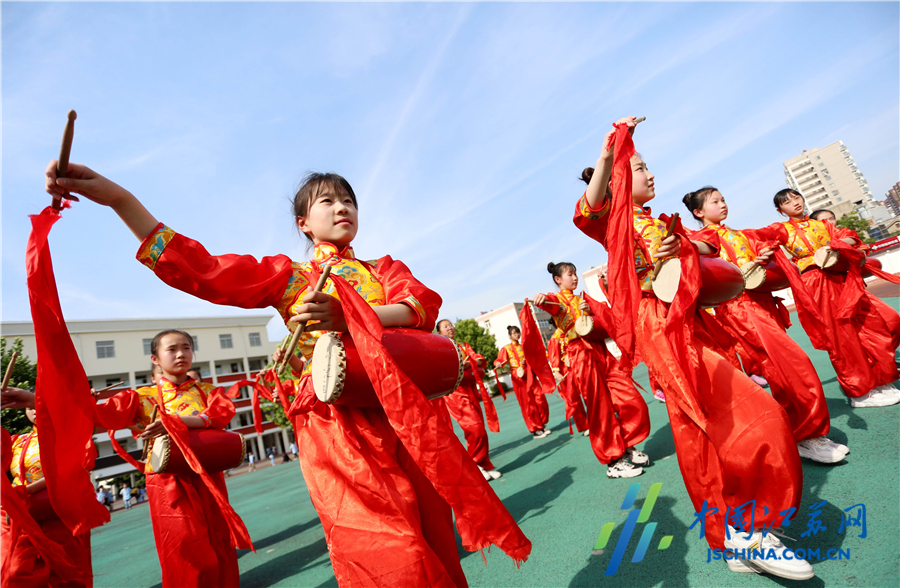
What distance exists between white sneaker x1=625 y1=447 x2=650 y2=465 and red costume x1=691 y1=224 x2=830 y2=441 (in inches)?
47.2

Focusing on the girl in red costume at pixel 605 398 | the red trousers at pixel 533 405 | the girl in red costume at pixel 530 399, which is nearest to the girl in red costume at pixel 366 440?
the girl in red costume at pixel 605 398

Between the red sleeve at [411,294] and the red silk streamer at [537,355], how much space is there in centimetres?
299

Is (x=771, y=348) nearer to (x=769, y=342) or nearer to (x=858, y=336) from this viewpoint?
(x=769, y=342)

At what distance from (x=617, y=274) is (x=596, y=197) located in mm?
413

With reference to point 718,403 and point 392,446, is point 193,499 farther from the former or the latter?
point 718,403

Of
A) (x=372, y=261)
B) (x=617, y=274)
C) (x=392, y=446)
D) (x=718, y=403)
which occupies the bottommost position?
(x=718, y=403)

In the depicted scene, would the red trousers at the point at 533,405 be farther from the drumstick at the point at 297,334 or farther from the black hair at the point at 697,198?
the drumstick at the point at 297,334

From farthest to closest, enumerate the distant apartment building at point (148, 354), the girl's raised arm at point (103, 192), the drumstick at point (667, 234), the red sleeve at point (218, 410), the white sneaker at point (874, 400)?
1. the distant apartment building at point (148, 354)
2. the white sneaker at point (874, 400)
3. the red sleeve at point (218, 410)
4. the drumstick at point (667, 234)
5. the girl's raised arm at point (103, 192)

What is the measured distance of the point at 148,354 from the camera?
33812mm

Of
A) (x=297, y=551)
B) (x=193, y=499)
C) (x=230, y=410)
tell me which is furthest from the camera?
(x=297, y=551)

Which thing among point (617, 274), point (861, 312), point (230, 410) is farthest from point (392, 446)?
point (861, 312)

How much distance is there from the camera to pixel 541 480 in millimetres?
4727

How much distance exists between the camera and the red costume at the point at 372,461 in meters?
1.42

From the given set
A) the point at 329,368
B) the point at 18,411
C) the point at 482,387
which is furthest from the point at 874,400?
the point at 18,411
